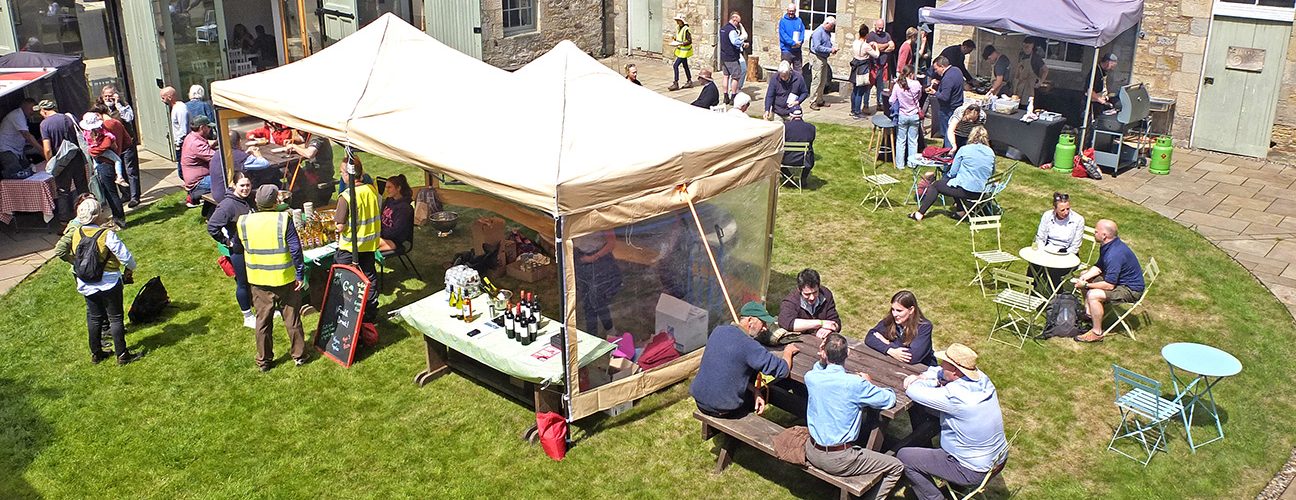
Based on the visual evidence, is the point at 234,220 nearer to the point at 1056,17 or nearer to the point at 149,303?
the point at 149,303

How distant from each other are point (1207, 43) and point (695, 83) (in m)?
8.39

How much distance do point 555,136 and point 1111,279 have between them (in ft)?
16.6

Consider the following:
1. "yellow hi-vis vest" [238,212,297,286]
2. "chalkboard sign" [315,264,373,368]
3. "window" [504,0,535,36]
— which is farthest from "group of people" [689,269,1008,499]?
"window" [504,0,535,36]

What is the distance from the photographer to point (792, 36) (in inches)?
689

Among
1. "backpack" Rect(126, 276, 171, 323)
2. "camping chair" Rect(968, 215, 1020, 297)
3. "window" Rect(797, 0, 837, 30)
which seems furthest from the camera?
"window" Rect(797, 0, 837, 30)

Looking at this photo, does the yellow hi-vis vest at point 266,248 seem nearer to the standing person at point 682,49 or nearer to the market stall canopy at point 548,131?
the market stall canopy at point 548,131

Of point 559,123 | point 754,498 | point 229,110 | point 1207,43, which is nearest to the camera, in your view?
point 754,498

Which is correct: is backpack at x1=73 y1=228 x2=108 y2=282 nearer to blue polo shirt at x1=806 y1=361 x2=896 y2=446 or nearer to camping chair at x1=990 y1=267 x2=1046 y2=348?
blue polo shirt at x1=806 y1=361 x2=896 y2=446

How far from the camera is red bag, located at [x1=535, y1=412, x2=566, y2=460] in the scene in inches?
297

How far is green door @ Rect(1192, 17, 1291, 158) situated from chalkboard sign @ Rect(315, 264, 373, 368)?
11972mm

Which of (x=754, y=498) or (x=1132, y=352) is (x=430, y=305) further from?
(x=1132, y=352)

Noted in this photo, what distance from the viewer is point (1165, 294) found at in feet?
33.8

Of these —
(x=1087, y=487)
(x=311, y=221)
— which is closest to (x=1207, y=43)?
(x=1087, y=487)

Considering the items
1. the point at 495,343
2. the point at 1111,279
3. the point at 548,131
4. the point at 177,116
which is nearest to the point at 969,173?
the point at 1111,279
